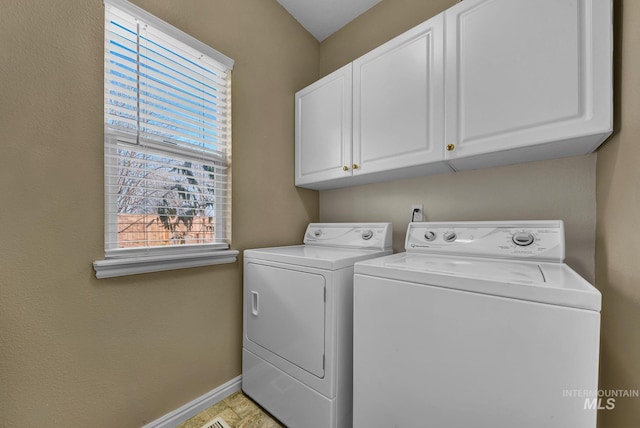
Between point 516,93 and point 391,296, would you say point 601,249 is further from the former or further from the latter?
point 391,296

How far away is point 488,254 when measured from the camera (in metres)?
1.27

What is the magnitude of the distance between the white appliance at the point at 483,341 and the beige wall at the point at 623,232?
148mm

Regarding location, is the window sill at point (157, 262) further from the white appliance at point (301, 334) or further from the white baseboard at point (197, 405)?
the white baseboard at point (197, 405)

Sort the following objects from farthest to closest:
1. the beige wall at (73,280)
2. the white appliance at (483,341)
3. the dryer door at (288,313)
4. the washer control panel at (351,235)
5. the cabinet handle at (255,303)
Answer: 1. the washer control panel at (351,235)
2. the cabinet handle at (255,303)
3. the dryer door at (288,313)
4. the beige wall at (73,280)
5. the white appliance at (483,341)

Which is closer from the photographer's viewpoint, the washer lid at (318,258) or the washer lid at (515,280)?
the washer lid at (515,280)

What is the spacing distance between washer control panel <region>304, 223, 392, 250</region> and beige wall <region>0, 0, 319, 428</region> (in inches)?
31.1

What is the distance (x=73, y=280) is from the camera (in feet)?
3.50

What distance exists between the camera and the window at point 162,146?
46.9 inches

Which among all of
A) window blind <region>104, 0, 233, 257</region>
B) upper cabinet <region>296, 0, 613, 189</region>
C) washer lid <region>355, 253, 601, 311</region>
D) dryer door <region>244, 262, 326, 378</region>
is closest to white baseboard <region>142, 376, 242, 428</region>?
dryer door <region>244, 262, 326, 378</region>

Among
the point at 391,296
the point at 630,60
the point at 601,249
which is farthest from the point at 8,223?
the point at 601,249

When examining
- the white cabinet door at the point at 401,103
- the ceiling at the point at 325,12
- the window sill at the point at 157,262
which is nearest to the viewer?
the window sill at the point at 157,262

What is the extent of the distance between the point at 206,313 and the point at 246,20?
1937mm

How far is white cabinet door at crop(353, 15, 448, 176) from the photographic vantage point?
1365 millimetres

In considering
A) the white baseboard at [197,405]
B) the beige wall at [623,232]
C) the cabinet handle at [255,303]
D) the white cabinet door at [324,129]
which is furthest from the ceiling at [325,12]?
the white baseboard at [197,405]
